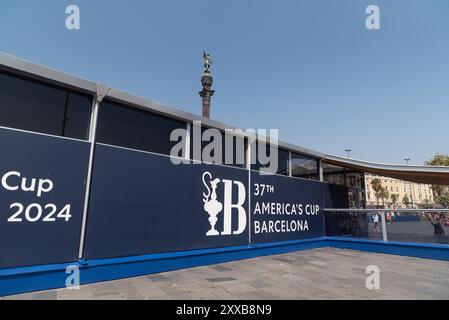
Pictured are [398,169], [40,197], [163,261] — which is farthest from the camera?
[398,169]

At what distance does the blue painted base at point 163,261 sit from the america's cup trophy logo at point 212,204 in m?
0.57

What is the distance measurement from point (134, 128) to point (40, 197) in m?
2.29

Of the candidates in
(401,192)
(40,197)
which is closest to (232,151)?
(40,197)

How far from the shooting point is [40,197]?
15.5ft

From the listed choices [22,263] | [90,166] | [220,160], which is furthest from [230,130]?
[22,263]

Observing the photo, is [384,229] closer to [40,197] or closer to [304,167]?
[304,167]

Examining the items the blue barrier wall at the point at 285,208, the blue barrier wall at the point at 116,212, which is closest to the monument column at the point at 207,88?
the blue barrier wall at the point at 285,208

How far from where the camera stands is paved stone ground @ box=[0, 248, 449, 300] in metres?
4.59

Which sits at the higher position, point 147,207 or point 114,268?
point 147,207

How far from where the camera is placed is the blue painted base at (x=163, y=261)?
4.39 metres

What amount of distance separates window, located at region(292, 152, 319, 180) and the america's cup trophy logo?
402 cm

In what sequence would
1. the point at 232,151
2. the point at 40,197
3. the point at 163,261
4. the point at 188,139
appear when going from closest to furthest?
the point at 40,197 → the point at 163,261 → the point at 188,139 → the point at 232,151
